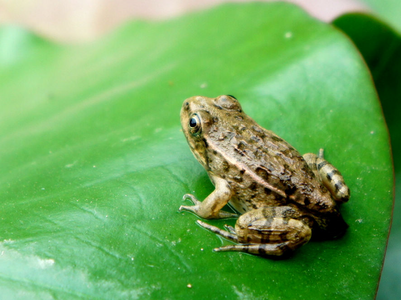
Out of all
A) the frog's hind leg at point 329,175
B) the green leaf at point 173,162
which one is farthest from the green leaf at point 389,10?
the frog's hind leg at point 329,175

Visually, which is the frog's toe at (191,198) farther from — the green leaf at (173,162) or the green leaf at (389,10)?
the green leaf at (389,10)

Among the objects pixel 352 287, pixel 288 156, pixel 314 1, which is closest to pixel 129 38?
pixel 314 1

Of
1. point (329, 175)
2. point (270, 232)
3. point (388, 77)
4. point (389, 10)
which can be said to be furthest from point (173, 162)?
point (389, 10)

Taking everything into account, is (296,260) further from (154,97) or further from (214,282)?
(154,97)

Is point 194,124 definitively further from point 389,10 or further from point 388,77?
point 389,10

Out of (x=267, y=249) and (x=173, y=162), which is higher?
(x=173, y=162)

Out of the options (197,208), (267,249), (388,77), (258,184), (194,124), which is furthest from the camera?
(388,77)

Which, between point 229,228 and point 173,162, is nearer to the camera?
point 229,228
